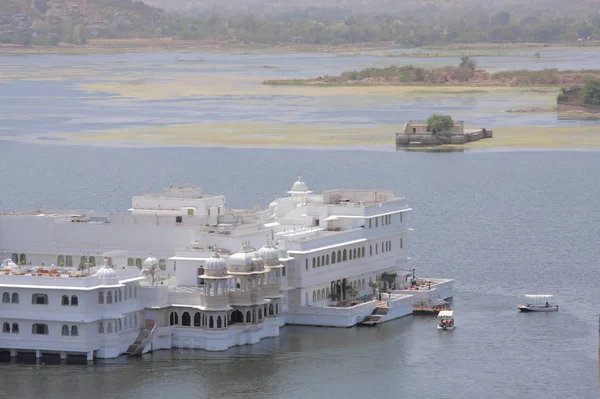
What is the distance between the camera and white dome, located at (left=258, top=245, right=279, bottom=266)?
52312 millimetres

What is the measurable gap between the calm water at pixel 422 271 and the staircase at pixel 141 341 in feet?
1.22

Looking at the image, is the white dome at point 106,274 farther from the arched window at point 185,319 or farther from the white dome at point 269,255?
the white dome at point 269,255

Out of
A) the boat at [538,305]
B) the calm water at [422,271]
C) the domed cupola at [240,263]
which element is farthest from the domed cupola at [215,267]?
the boat at [538,305]

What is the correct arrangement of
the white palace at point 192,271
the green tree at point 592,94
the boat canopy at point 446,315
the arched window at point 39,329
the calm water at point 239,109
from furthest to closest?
1. the green tree at point 592,94
2. the calm water at point 239,109
3. the boat canopy at point 446,315
4. the arched window at point 39,329
5. the white palace at point 192,271

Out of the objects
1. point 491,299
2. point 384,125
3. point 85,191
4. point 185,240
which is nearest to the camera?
point 185,240

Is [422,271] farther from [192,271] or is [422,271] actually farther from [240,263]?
[240,263]

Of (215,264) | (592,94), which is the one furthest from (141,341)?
(592,94)

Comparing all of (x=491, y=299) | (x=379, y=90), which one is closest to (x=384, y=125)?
(x=379, y=90)

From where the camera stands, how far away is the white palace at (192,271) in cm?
4962

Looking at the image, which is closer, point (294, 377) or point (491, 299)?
point (294, 377)

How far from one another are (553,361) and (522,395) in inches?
136

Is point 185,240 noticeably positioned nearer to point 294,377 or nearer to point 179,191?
point 179,191

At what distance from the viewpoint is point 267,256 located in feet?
172

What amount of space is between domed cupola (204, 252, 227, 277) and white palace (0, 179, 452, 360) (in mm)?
39
